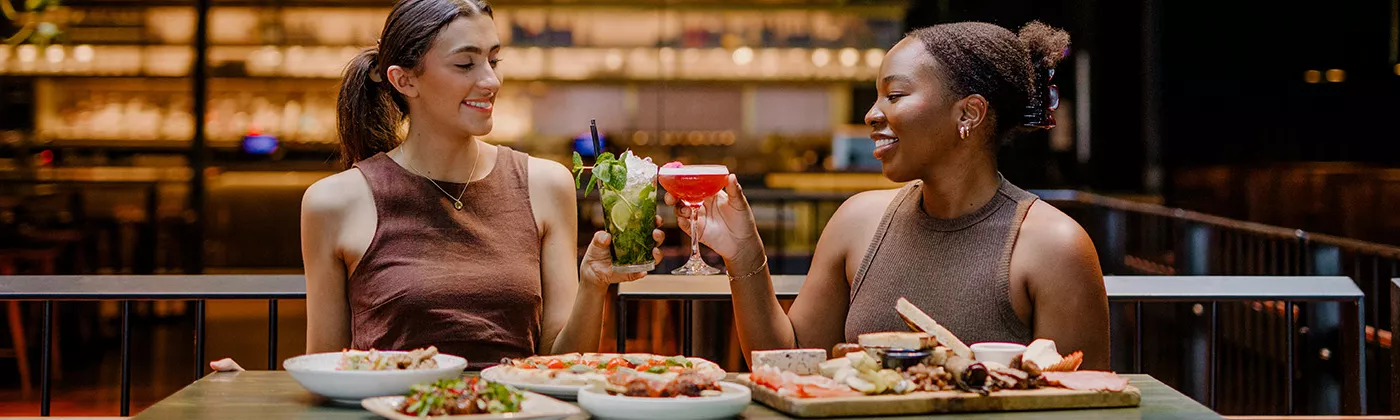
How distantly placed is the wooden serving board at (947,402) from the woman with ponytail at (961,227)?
0.39m

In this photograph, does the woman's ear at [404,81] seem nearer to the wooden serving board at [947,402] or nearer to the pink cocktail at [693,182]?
the pink cocktail at [693,182]

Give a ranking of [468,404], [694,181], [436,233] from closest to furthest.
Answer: [468,404] < [694,181] < [436,233]

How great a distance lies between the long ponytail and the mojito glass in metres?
0.67

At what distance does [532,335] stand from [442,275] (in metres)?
0.20

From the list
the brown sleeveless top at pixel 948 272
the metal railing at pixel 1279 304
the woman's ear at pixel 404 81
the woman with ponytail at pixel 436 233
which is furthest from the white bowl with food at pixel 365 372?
the metal railing at pixel 1279 304

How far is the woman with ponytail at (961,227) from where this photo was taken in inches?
85.0

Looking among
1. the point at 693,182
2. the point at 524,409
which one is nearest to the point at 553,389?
the point at 524,409

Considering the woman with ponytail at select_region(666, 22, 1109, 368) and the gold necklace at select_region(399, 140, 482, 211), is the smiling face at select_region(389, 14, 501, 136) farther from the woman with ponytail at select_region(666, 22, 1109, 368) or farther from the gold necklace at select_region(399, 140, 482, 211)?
the woman with ponytail at select_region(666, 22, 1109, 368)

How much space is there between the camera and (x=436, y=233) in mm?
2326

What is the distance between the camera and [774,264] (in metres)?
7.08

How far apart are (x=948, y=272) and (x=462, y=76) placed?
0.89 metres

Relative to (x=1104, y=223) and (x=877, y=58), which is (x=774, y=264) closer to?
(x=1104, y=223)

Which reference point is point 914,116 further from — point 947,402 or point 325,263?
point 325,263

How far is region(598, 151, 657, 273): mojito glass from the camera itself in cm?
197
